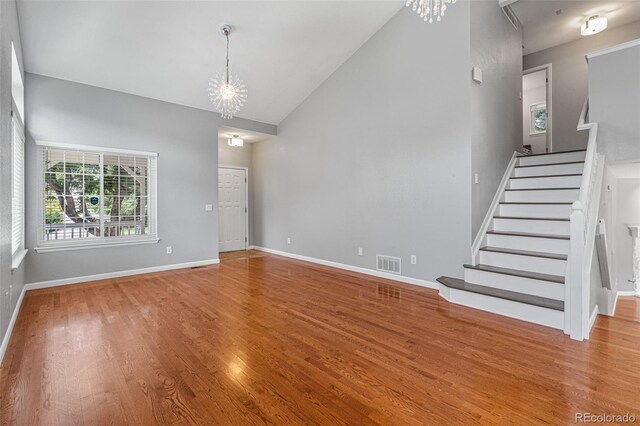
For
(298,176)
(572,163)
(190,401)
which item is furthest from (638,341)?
(298,176)

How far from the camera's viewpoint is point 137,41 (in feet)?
13.8

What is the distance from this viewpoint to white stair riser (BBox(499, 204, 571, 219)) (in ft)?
12.9

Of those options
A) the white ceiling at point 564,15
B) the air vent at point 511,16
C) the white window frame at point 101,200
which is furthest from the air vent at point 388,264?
the white ceiling at point 564,15

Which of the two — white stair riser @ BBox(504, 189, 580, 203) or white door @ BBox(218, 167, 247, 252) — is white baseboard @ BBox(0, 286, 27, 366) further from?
white stair riser @ BBox(504, 189, 580, 203)

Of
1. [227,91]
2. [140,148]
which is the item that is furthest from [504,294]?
[140,148]

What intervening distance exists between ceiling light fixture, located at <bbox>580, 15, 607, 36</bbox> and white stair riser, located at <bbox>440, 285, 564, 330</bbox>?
5.55 metres

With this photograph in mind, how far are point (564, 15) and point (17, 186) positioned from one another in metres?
9.17

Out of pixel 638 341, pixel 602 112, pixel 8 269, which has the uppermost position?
pixel 602 112

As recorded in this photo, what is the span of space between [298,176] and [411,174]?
112 inches

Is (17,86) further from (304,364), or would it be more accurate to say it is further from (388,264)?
(388,264)

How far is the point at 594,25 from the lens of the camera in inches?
206

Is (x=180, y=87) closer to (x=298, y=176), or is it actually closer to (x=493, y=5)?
(x=298, y=176)

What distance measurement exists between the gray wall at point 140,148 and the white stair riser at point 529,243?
Result: 5.20 meters

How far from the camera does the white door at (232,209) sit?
7551mm
